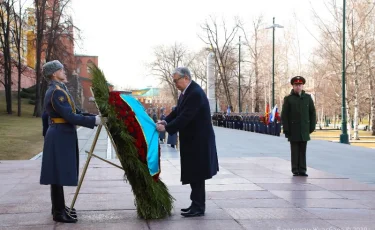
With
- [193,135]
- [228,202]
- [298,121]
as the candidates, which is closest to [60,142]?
[193,135]

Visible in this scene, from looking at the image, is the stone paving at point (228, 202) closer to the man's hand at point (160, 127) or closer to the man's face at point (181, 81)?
the man's hand at point (160, 127)

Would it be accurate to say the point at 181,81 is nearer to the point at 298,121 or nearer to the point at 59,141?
the point at 59,141

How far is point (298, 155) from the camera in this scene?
1064 centimetres

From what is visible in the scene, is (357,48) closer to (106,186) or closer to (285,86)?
(285,86)

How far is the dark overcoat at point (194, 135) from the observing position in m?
6.59

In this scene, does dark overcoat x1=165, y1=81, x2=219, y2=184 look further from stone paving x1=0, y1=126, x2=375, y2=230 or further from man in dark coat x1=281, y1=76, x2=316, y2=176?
man in dark coat x1=281, y1=76, x2=316, y2=176

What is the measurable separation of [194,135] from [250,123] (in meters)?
33.9

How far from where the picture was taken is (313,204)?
7.52m

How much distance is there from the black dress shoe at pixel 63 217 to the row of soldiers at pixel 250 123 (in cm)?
2695

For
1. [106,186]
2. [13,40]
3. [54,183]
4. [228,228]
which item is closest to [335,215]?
[228,228]

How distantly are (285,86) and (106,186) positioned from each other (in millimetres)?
57649

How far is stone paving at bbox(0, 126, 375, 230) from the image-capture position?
625cm

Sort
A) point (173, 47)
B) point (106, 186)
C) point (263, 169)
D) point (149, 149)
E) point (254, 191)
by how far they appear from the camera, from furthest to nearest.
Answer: point (173, 47)
point (263, 169)
point (106, 186)
point (254, 191)
point (149, 149)

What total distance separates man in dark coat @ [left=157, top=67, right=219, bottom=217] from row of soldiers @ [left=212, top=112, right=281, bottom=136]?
26301 mm
